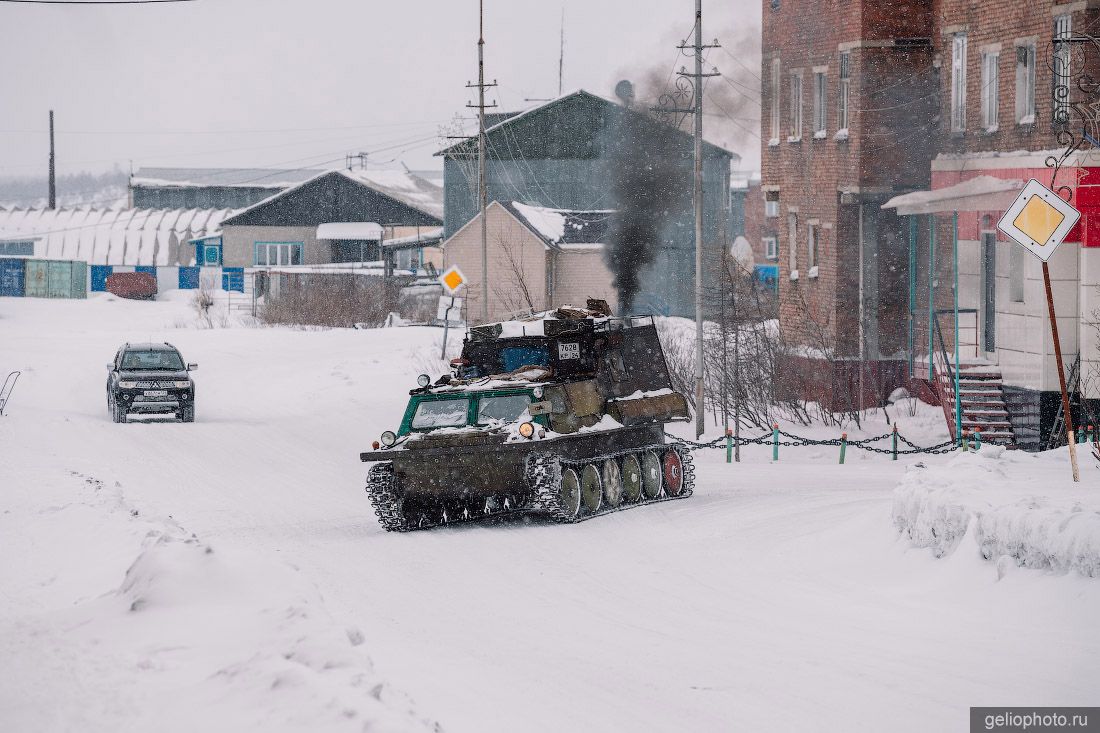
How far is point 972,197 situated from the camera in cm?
2586

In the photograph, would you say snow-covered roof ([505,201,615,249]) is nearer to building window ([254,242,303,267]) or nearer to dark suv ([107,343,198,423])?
building window ([254,242,303,267])

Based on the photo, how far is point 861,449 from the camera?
83.9 feet

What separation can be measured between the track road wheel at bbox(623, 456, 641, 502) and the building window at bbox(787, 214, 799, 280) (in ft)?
58.8

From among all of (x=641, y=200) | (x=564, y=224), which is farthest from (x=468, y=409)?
(x=564, y=224)

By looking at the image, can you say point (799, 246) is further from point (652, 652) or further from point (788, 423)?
point (652, 652)

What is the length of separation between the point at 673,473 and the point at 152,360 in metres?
15.6

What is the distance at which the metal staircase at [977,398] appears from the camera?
2553 cm

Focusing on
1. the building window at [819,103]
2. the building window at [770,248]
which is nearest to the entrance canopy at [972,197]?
the building window at [819,103]

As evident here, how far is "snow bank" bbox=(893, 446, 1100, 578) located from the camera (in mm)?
10602

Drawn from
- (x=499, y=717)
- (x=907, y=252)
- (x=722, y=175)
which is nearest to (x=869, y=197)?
(x=907, y=252)

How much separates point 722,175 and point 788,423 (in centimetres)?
3772

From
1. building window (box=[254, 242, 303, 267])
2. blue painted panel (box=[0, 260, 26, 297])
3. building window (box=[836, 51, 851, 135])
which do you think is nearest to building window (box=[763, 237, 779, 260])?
building window (box=[254, 242, 303, 267])

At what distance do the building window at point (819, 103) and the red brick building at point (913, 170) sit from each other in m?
0.04

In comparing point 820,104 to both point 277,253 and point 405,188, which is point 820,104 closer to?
point 277,253
